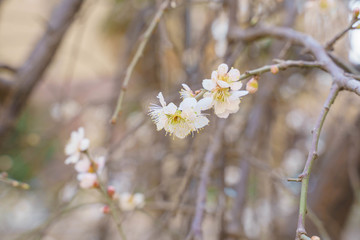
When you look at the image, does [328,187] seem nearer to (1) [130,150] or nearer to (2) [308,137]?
(2) [308,137]

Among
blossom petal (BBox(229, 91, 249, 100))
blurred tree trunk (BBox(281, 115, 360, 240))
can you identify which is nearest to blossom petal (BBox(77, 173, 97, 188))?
blossom petal (BBox(229, 91, 249, 100))

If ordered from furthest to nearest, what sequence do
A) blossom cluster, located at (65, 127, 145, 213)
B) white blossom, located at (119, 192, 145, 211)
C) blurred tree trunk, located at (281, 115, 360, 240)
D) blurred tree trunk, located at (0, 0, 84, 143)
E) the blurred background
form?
1. blurred tree trunk, located at (281, 115, 360, 240)
2. blurred tree trunk, located at (0, 0, 84, 143)
3. the blurred background
4. white blossom, located at (119, 192, 145, 211)
5. blossom cluster, located at (65, 127, 145, 213)

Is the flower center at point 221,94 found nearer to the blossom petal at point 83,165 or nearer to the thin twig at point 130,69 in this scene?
the thin twig at point 130,69

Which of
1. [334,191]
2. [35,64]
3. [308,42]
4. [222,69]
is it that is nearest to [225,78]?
[222,69]

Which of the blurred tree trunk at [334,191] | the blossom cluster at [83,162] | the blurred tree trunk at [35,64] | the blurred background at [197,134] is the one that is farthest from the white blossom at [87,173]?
the blurred tree trunk at [334,191]

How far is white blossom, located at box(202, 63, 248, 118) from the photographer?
1.68 ft

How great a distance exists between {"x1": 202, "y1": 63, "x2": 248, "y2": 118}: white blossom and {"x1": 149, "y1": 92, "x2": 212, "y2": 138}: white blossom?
2 centimetres

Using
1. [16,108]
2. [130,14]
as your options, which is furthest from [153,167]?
[130,14]

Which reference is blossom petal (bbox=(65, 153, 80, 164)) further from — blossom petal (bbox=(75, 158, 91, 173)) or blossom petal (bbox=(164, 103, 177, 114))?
blossom petal (bbox=(164, 103, 177, 114))

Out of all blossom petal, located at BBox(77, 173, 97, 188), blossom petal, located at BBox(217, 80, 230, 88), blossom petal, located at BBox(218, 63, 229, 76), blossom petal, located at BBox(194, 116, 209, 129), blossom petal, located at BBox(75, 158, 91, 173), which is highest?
blossom petal, located at BBox(75, 158, 91, 173)

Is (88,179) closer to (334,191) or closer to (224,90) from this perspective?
(224,90)

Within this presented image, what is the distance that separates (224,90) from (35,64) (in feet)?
3.38

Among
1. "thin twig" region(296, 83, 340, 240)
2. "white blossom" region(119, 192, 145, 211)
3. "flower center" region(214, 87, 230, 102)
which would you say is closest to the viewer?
"thin twig" region(296, 83, 340, 240)

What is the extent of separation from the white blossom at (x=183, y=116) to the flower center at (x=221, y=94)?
0.02 meters
